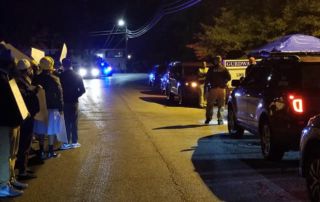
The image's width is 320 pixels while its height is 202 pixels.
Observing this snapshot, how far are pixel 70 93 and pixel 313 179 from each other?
5.28m

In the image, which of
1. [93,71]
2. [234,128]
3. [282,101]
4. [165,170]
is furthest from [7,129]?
[93,71]

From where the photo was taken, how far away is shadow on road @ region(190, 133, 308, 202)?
5.91 metres

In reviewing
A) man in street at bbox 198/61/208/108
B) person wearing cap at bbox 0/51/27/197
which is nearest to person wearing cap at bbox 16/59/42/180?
person wearing cap at bbox 0/51/27/197

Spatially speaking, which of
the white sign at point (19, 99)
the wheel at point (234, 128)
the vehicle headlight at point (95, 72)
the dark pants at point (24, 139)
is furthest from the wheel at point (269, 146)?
the vehicle headlight at point (95, 72)

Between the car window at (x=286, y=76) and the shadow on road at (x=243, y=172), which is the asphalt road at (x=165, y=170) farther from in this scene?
the car window at (x=286, y=76)

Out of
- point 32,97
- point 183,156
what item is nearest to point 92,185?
point 32,97

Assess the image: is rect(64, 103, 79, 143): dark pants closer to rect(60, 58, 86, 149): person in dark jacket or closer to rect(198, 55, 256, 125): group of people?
rect(60, 58, 86, 149): person in dark jacket

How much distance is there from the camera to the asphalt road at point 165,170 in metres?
5.93

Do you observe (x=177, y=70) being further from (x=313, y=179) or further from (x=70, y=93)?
(x=313, y=179)

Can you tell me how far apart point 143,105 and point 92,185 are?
38.0 feet

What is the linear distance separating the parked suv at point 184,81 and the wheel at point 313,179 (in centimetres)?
1202

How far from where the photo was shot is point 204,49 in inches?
908

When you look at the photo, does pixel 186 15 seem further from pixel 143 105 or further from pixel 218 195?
pixel 218 195

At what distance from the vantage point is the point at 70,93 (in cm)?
895
